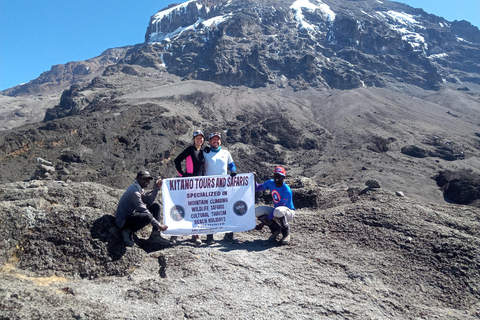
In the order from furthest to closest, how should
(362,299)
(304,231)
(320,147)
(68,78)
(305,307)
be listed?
(68,78), (320,147), (304,231), (362,299), (305,307)

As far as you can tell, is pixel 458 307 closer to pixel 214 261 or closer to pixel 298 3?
pixel 214 261

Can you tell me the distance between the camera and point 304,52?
87.3 m

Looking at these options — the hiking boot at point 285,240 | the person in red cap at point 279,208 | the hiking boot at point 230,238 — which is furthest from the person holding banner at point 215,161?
the hiking boot at point 285,240

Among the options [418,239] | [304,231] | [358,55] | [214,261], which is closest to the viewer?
[214,261]

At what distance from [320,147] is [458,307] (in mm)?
34045

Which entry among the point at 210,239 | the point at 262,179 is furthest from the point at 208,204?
the point at 262,179

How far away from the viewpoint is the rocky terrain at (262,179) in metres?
3.76

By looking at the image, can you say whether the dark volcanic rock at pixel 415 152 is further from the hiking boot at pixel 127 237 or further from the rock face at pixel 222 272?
the hiking boot at pixel 127 237

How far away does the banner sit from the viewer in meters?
5.21

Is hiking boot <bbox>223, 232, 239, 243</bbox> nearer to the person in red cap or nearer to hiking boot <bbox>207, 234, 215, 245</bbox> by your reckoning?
hiking boot <bbox>207, 234, 215, 245</bbox>

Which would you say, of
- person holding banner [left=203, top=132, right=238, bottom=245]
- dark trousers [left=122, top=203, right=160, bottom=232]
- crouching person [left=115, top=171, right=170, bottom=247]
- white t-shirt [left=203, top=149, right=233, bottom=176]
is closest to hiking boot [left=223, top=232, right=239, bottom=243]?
person holding banner [left=203, top=132, right=238, bottom=245]

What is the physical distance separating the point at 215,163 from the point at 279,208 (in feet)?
4.22

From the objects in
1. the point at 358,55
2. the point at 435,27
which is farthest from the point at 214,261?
the point at 435,27

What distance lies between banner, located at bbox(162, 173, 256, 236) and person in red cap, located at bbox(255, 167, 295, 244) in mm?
222
